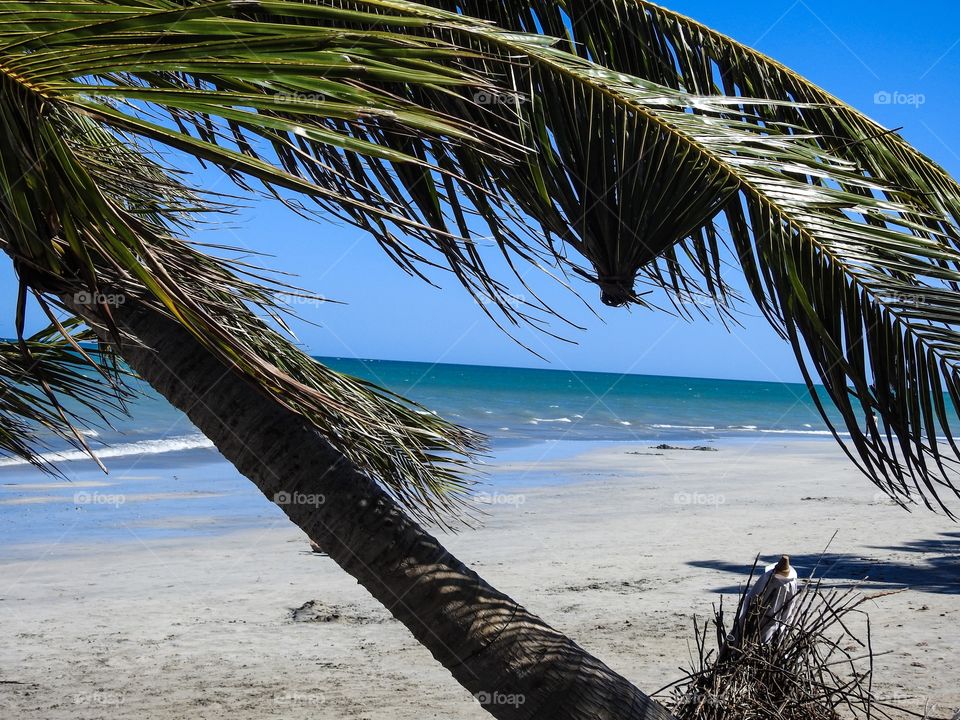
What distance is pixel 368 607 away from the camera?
766 centimetres

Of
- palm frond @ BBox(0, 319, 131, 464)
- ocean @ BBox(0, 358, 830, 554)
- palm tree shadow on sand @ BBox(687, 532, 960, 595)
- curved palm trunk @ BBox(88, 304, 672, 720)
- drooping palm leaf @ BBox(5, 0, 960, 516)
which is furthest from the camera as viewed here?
ocean @ BBox(0, 358, 830, 554)

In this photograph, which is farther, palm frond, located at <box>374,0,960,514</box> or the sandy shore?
the sandy shore

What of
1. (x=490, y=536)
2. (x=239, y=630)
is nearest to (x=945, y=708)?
(x=239, y=630)

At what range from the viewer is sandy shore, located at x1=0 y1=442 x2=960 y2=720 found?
566 centimetres

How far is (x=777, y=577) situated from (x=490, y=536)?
749 cm

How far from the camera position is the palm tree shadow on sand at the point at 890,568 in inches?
324

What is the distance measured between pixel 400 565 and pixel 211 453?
64.6 feet

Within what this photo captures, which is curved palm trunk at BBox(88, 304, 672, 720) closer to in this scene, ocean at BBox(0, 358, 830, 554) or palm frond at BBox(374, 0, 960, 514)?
palm frond at BBox(374, 0, 960, 514)

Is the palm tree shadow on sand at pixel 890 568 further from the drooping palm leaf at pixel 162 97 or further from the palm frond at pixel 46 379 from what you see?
the drooping palm leaf at pixel 162 97

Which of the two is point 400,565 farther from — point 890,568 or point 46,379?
point 890,568

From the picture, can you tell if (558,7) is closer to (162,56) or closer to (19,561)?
(162,56)

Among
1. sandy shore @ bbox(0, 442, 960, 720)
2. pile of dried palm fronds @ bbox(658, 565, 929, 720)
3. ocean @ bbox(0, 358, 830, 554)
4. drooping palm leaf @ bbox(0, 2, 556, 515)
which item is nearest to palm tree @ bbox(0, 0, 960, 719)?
drooping palm leaf @ bbox(0, 2, 556, 515)

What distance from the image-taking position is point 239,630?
7.08m

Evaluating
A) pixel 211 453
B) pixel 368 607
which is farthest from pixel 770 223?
pixel 211 453
